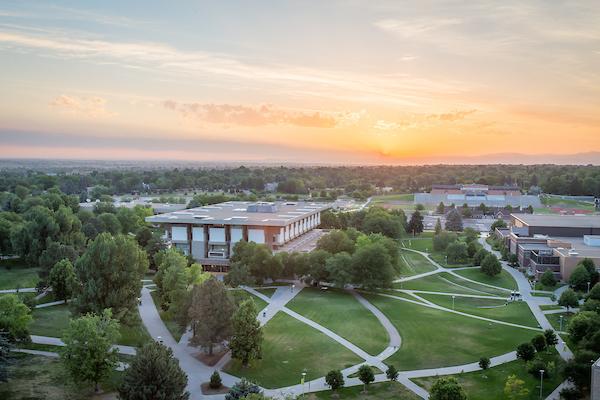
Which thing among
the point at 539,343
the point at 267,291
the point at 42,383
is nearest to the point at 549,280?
the point at 539,343

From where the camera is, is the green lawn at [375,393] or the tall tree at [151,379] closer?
the tall tree at [151,379]

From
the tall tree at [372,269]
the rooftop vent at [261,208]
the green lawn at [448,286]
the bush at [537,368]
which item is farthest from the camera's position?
the rooftop vent at [261,208]

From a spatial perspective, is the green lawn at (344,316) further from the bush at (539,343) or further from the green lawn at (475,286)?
the green lawn at (475,286)

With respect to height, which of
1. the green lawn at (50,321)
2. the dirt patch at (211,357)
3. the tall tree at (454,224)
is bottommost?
the dirt patch at (211,357)

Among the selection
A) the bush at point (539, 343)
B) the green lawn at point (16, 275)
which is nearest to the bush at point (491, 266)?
the bush at point (539, 343)

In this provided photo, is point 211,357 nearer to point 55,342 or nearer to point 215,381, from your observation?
point 215,381

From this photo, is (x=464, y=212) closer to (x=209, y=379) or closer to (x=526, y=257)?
(x=526, y=257)

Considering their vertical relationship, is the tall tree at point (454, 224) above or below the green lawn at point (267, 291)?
above
